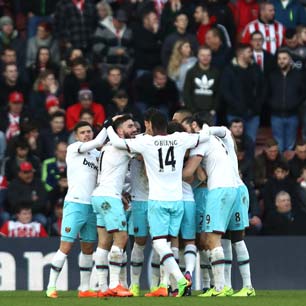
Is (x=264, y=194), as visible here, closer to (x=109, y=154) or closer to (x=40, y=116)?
(x=40, y=116)

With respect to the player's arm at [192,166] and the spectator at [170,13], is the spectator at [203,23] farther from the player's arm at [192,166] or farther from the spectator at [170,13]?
the player's arm at [192,166]

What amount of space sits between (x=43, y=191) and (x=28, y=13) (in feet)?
17.4

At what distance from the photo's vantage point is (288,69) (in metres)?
27.3

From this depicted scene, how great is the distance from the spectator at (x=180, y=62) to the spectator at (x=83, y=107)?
173 cm

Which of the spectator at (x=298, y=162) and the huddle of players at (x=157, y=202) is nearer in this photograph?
the huddle of players at (x=157, y=202)

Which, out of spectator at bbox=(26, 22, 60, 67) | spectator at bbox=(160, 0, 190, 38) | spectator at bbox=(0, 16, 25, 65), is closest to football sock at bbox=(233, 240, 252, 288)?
spectator at bbox=(160, 0, 190, 38)

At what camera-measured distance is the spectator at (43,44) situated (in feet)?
93.4

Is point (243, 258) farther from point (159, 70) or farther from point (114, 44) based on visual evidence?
point (114, 44)

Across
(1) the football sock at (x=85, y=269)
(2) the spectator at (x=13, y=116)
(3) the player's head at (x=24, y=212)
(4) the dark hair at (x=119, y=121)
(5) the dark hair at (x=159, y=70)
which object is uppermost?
(5) the dark hair at (x=159, y=70)

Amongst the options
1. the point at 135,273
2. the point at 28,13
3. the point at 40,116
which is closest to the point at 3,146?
the point at 40,116

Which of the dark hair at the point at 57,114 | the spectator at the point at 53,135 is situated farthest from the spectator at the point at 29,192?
the dark hair at the point at 57,114

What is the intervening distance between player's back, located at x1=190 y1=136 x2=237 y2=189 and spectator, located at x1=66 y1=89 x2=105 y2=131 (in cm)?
699

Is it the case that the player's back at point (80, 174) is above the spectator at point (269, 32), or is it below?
below

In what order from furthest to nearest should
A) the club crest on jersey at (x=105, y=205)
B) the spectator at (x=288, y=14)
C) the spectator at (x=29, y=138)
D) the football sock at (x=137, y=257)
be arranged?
1. the spectator at (x=288, y=14)
2. the spectator at (x=29, y=138)
3. the football sock at (x=137, y=257)
4. the club crest on jersey at (x=105, y=205)
